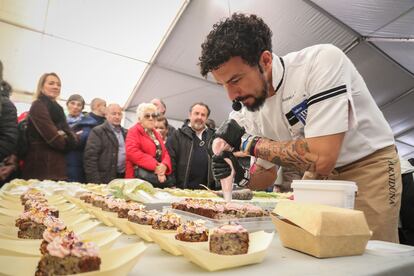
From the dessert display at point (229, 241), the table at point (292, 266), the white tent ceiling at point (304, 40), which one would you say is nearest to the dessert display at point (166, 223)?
the table at point (292, 266)

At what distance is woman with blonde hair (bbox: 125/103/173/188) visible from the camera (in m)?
3.65

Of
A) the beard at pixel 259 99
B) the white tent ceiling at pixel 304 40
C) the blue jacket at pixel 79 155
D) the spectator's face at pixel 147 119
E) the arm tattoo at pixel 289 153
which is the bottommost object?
the blue jacket at pixel 79 155

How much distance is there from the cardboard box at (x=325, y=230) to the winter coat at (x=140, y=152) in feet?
9.11

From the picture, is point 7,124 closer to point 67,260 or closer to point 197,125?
point 197,125

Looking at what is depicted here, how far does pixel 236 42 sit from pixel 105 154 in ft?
8.67

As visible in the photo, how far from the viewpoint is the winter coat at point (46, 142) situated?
10.5ft

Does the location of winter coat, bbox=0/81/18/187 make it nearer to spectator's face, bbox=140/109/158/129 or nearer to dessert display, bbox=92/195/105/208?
spectator's face, bbox=140/109/158/129

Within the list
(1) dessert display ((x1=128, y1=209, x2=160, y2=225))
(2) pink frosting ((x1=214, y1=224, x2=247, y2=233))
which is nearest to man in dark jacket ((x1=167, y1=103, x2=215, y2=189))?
(1) dessert display ((x1=128, y1=209, x2=160, y2=225))

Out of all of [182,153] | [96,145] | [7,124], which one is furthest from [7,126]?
[182,153]

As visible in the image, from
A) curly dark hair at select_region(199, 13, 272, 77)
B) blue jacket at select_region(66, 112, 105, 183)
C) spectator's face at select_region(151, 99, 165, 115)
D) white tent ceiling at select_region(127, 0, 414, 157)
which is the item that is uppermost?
white tent ceiling at select_region(127, 0, 414, 157)

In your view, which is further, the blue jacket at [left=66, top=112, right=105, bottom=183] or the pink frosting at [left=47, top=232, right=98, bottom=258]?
the blue jacket at [left=66, top=112, right=105, bottom=183]

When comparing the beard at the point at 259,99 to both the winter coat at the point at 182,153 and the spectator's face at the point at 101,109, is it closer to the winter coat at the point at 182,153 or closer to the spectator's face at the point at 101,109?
the winter coat at the point at 182,153

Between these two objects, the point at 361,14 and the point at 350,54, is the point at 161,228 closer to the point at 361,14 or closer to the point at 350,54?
the point at 361,14

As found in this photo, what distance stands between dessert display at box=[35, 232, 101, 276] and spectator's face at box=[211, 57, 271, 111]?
3.62ft
